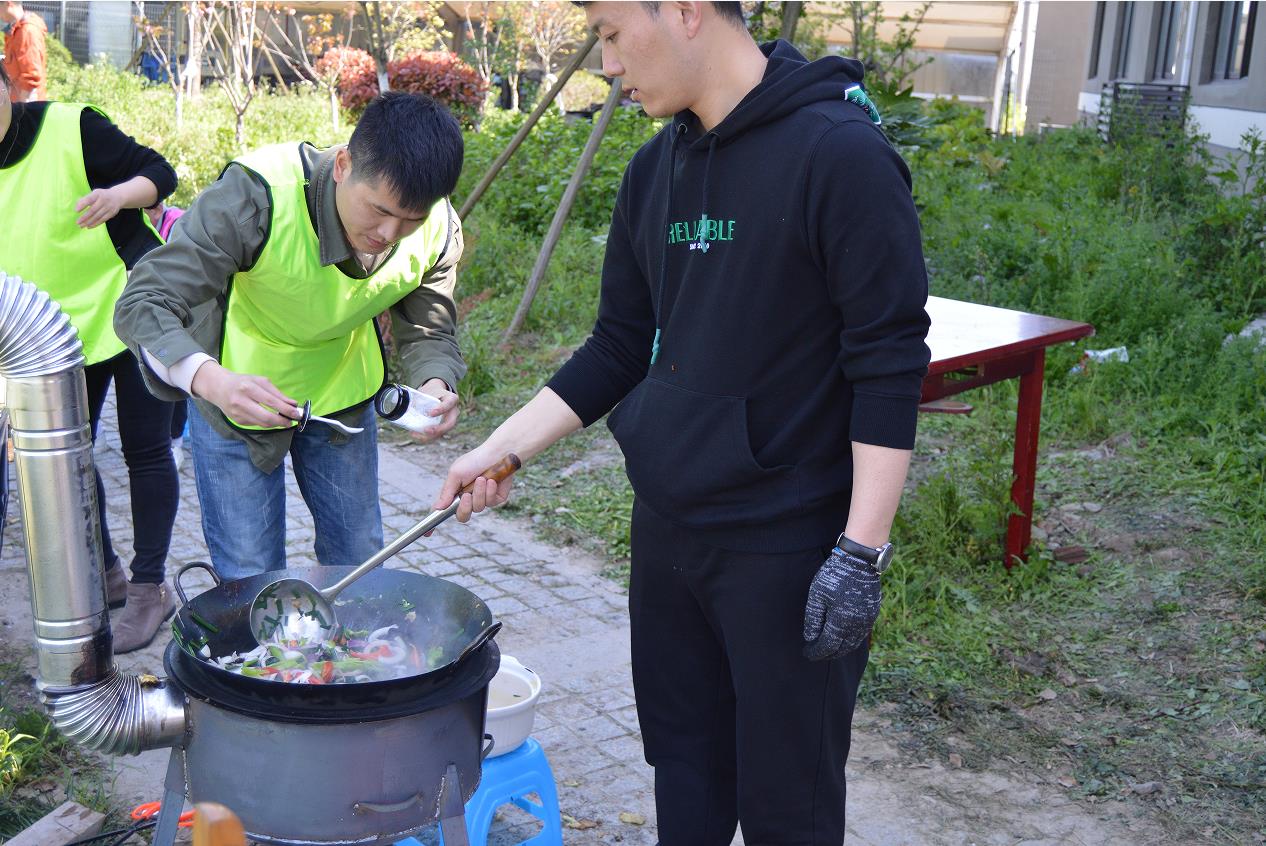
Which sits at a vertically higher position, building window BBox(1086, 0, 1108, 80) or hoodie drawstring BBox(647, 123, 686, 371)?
building window BBox(1086, 0, 1108, 80)

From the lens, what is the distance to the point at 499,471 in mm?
2432

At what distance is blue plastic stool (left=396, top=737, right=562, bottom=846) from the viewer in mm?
2807

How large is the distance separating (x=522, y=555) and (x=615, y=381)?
2648 millimetres

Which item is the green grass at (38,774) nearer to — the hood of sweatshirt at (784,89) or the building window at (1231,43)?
the hood of sweatshirt at (784,89)

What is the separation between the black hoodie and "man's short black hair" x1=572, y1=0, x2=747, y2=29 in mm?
106

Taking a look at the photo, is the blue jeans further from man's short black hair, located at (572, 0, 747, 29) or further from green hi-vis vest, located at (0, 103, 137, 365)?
man's short black hair, located at (572, 0, 747, 29)

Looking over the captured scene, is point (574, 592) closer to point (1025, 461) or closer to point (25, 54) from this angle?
point (1025, 461)

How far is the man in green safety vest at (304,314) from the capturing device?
2.50 m

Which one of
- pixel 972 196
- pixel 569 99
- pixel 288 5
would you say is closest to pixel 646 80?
pixel 972 196

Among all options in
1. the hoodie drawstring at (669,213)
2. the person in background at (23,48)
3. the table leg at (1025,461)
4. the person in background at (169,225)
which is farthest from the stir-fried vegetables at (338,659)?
the person in background at (23,48)

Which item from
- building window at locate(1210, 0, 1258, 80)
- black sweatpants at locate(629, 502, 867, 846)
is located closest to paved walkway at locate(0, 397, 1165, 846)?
black sweatpants at locate(629, 502, 867, 846)

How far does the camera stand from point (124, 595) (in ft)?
13.8

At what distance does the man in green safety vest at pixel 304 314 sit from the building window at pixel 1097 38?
20.8 meters

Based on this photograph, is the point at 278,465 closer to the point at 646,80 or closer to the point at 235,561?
the point at 235,561
